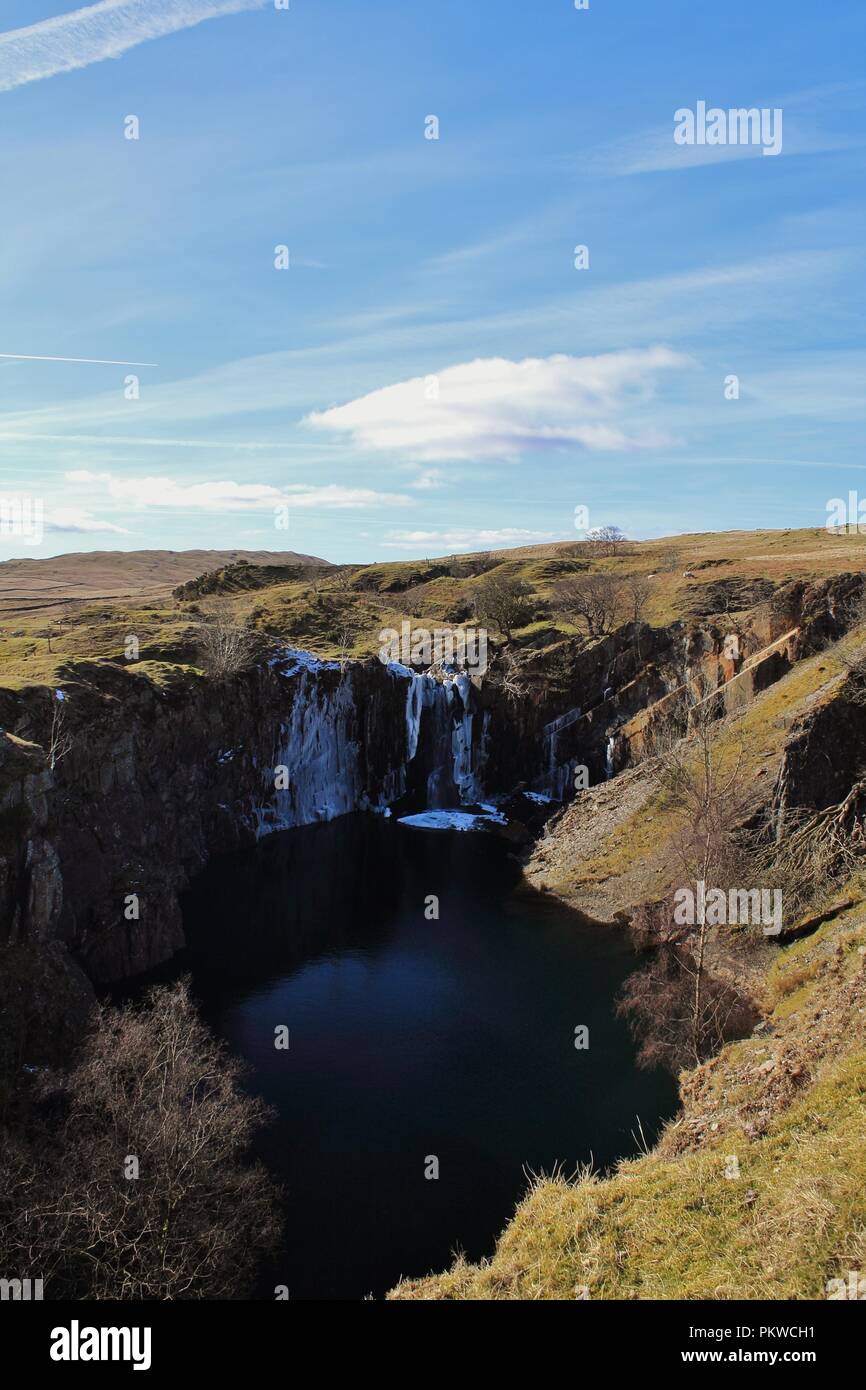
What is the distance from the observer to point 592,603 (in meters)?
104

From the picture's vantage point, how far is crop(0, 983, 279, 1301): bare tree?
24156 millimetres

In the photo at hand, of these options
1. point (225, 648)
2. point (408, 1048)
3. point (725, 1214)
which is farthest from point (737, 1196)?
point (225, 648)

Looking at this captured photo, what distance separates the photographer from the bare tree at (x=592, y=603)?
103 meters

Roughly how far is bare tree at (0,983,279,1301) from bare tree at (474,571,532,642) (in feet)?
260

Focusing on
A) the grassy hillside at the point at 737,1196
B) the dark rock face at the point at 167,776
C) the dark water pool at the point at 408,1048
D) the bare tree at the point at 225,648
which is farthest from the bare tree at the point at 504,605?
the grassy hillside at the point at 737,1196

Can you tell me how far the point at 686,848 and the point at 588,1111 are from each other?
56.1 ft

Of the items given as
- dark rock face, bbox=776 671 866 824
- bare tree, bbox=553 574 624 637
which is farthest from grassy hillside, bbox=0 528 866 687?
dark rock face, bbox=776 671 866 824

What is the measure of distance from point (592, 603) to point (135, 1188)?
87536mm

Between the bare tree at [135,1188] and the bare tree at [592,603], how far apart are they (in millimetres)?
77944

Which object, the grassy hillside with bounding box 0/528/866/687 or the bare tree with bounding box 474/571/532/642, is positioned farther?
the bare tree with bounding box 474/571/532/642

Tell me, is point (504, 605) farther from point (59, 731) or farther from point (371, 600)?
point (59, 731)

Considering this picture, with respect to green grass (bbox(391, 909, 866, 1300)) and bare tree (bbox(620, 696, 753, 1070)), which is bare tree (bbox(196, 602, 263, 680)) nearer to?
bare tree (bbox(620, 696, 753, 1070))

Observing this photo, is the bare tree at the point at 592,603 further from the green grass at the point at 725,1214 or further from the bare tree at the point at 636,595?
the green grass at the point at 725,1214
